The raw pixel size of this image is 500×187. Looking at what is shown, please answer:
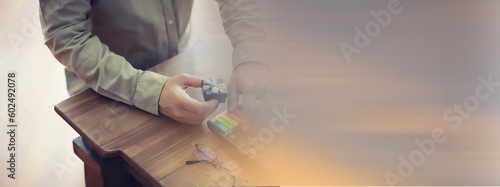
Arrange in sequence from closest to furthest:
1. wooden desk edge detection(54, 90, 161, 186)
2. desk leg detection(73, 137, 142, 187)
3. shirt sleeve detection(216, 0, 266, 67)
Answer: wooden desk edge detection(54, 90, 161, 186)
desk leg detection(73, 137, 142, 187)
shirt sleeve detection(216, 0, 266, 67)

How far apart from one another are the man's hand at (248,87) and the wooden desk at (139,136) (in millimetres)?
54

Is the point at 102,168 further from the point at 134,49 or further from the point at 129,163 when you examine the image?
the point at 134,49

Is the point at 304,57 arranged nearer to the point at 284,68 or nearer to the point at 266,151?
the point at 284,68

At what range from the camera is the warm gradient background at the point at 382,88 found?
1.29 m

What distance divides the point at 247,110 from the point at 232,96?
74mm

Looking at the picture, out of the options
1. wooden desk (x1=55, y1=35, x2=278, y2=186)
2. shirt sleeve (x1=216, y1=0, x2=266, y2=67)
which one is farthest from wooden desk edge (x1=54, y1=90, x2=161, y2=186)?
shirt sleeve (x1=216, y1=0, x2=266, y2=67)

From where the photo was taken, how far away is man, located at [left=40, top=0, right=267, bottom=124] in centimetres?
138

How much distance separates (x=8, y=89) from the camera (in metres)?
2.67

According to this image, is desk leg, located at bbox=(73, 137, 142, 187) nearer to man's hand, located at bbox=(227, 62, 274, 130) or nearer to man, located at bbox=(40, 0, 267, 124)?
man, located at bbox=(40, 0, 267, 124)

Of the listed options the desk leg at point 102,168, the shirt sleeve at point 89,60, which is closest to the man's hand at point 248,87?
the shirt sleeve at point 89,60

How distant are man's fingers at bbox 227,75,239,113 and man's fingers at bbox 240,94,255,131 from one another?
Answer: 29 millimetres

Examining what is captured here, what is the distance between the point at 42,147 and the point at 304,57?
151cm

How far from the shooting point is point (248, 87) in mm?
1419

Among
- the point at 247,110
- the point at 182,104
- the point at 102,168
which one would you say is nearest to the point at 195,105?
the point at 182,104
